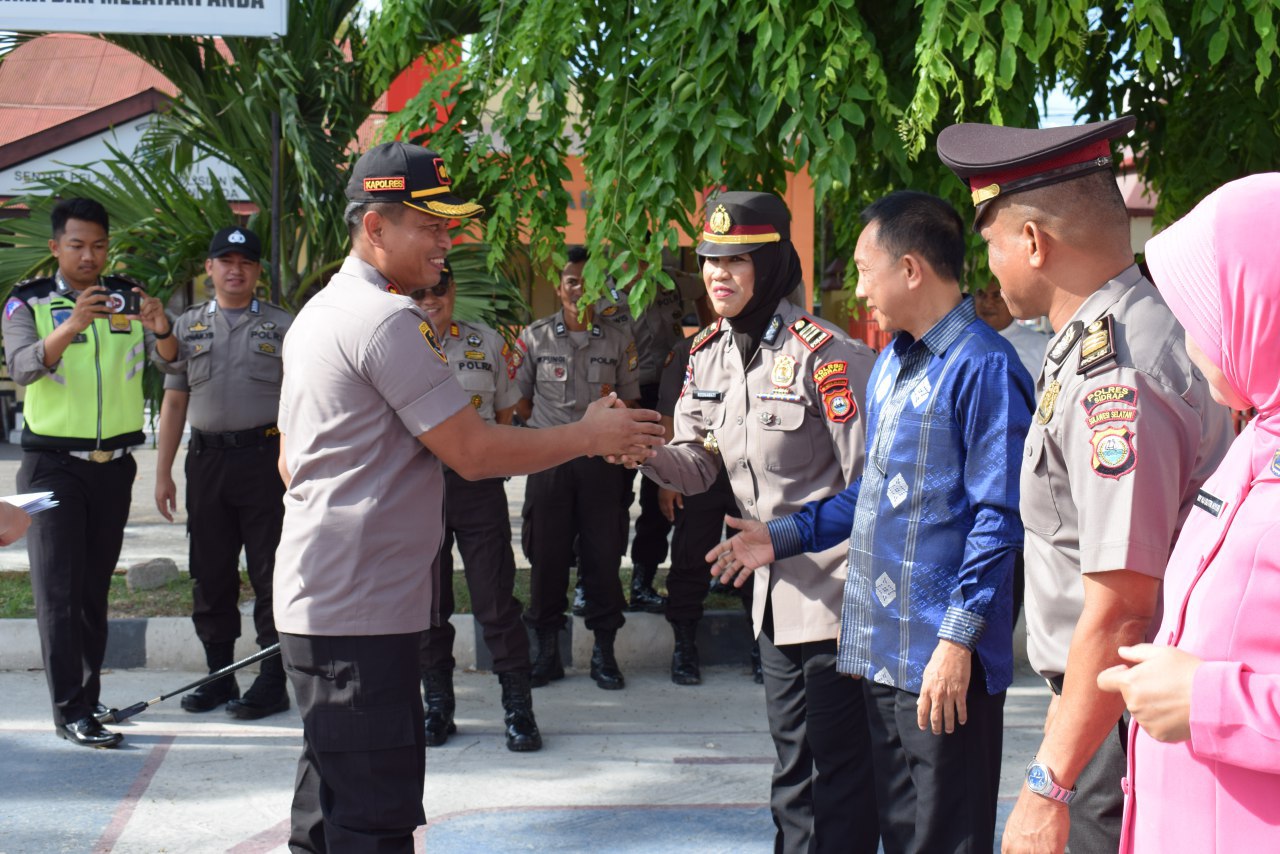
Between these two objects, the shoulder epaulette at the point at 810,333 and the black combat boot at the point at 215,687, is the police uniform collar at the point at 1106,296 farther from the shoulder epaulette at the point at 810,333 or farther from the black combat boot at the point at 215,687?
the black combat boot at the point at 215,687

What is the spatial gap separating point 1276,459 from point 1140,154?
6077mm

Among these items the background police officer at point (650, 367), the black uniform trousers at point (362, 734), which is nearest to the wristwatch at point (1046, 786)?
the black uniform trousers at point (362, 734)

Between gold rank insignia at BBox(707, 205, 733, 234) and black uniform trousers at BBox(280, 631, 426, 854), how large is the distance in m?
1.38

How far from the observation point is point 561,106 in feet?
18.8

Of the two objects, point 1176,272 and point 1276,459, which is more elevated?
point 1176,272

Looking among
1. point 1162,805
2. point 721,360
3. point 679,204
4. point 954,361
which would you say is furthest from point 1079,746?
point 679,204

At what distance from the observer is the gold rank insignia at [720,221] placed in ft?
11.5

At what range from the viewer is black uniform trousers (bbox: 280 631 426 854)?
2.93 metres

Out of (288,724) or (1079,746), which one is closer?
(1079,746)

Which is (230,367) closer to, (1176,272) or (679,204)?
(679,204)

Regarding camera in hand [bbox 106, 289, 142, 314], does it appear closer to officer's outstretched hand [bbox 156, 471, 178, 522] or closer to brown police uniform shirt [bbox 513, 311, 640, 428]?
officer's outstretched hand [bbox 156, 471, 178, 522]

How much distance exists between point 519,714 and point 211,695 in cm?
144

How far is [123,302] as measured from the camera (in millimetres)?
5258

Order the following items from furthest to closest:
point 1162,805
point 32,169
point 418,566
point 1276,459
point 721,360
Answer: point 32,169
point 721,360
point 418,566
point 1162,805
point 1276,459
